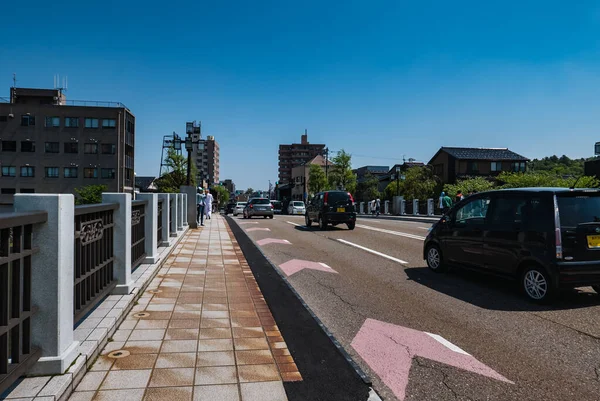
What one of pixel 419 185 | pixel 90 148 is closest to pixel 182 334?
pixel 419 185

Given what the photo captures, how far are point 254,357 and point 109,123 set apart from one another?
69.7m

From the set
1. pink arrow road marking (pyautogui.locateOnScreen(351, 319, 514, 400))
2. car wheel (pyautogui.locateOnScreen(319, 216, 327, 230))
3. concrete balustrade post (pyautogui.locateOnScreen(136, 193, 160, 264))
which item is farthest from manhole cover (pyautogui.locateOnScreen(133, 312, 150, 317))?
car wheel (pyautogui.locateOnScreen(319, 216, 327, 230))

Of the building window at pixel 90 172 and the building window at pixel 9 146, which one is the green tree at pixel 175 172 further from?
the building window at pixel 9 146

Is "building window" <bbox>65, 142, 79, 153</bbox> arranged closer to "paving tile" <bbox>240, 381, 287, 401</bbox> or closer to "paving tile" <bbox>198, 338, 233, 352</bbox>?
"paving tile" <bbox>198, 338, 233, 352</bbox>

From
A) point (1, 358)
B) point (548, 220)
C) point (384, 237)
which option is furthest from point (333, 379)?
point (384, 237)

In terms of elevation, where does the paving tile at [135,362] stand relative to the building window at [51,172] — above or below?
below

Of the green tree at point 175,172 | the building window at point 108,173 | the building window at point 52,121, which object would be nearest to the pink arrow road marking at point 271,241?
the green tree at point 175,172

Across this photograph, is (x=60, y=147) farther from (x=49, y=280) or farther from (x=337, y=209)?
(x=49, y=280)

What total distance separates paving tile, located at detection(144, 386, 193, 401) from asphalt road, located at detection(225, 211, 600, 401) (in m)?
1.49

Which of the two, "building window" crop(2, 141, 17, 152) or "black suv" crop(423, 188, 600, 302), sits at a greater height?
"building window" crop(2, 141, 17, 152)

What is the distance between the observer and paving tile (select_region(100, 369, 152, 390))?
3426 millimetres

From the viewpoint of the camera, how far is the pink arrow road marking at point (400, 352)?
3.86 meters

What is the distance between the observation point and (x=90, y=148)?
65.8 metres

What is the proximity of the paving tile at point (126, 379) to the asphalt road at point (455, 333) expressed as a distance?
1889mm
